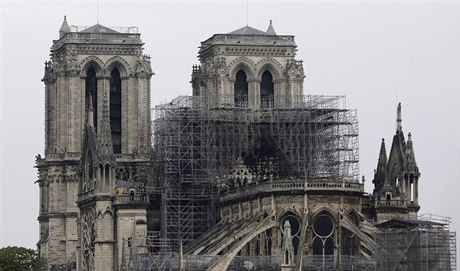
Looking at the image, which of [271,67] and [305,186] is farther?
[271,67]

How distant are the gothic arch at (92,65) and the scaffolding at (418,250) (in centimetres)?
3614

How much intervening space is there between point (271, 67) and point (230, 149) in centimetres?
843

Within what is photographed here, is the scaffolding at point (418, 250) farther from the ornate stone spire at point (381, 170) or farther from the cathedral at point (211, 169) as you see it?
the ornate stone spire at point (381, 170)

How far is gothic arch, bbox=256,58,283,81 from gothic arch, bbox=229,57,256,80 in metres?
0.64

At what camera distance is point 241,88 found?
555 ft

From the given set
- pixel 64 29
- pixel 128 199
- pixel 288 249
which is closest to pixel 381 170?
pixel 128 199

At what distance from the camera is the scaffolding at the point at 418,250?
140m

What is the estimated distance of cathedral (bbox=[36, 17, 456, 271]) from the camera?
154 m

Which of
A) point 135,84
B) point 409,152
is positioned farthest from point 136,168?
point 409,152

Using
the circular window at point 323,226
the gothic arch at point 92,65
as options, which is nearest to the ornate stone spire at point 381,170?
the circular window at point 323,226

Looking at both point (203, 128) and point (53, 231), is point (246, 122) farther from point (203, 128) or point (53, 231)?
point (53, 231)

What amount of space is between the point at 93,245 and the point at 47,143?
16.5m

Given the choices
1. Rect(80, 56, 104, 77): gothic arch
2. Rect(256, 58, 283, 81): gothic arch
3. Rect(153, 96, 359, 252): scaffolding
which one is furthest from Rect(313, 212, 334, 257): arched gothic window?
Rect(80, 56, 104, 77): gothic arch

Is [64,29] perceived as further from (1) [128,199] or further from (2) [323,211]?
(2) [323,211]
